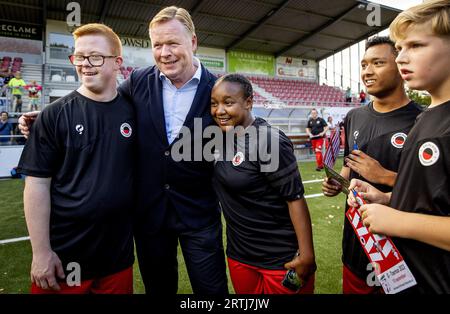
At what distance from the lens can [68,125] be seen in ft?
5.72

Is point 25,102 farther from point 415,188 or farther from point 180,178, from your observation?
point 415,188

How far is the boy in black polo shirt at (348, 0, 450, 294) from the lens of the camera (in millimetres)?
1090

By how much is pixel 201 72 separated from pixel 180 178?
2.52 feet

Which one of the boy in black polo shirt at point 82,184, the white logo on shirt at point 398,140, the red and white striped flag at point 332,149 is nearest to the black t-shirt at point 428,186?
the red and white striped flag at point 332,149

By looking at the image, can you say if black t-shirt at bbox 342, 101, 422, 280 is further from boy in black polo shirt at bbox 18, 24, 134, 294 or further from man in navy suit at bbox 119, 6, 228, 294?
boy in black polo shirt at bbox 18, 24, 134, 294

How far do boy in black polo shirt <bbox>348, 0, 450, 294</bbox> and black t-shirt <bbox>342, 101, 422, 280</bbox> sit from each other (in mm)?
590

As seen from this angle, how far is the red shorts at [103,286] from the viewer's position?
1.74m

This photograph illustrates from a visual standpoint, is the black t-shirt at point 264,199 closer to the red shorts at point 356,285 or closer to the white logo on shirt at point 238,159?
the white logo on shirt at point 238,159

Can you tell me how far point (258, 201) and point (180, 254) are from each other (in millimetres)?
2399

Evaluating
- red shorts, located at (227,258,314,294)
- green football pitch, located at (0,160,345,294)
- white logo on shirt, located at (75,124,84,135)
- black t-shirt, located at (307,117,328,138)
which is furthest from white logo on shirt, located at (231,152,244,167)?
black t-shirt, located at (307,117,328,138)

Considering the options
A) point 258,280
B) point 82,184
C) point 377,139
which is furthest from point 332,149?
point 82,184

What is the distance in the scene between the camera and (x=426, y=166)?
1128 mm

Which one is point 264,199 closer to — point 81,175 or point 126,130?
point 126,130
